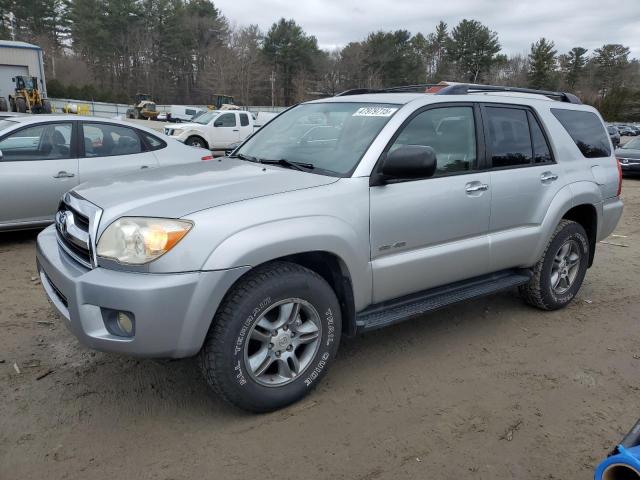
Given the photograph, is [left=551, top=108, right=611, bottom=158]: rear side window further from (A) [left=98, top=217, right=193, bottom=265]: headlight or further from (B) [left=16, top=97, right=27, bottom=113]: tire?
(B) [left=16, top=97, right=27, bottom=113]: tire

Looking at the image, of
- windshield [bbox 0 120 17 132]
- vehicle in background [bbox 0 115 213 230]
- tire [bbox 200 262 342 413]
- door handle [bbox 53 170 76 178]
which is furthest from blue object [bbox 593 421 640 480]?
windshield [bbox 0 120 17 132]

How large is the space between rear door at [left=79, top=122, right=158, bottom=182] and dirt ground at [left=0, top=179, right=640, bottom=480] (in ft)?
7.60

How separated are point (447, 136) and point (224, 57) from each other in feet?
247

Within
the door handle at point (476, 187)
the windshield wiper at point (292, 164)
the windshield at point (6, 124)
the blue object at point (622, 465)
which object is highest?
the windshield at point (6, 124)

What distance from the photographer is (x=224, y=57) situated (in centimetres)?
7319

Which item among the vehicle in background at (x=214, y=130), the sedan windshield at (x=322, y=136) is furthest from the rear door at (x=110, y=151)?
the vehicle in background at (x=214, y=130)

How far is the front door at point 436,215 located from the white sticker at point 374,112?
14 centimetres

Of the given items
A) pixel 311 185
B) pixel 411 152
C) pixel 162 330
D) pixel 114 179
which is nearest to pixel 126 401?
pixel 162 330

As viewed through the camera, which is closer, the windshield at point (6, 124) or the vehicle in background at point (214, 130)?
the windshield at point (6, 124)

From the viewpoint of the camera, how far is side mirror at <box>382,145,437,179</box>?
9.99 feet

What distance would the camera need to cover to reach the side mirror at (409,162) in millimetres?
3045

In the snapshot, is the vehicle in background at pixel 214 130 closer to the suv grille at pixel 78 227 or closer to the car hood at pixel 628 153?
the car hood at pixel 628 153

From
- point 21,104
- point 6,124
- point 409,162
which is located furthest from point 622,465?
point 21,104

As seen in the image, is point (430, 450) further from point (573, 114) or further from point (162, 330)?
point (573, 114)
